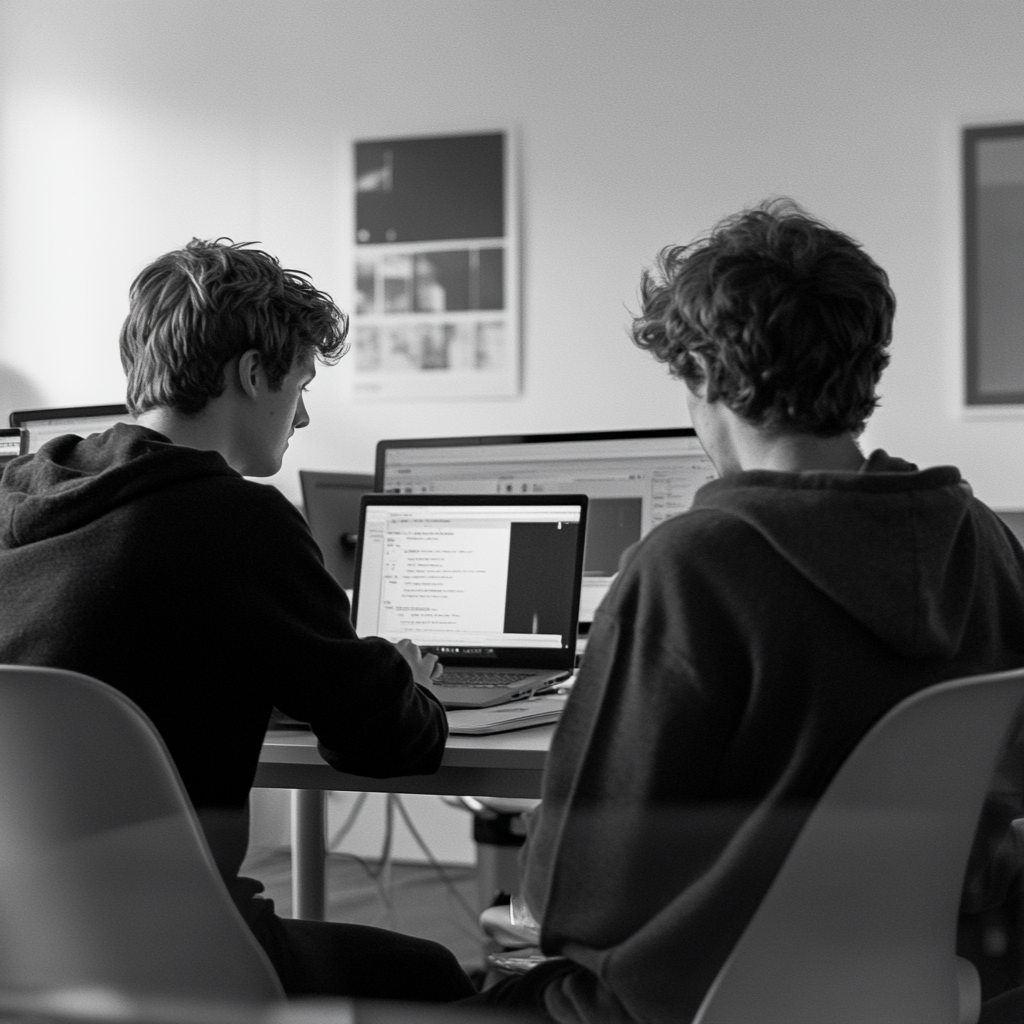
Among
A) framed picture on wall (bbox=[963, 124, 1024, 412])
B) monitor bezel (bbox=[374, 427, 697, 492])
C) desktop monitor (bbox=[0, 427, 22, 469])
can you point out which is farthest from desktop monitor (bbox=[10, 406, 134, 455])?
framed picture on wall (bbox=[963, 124, 1024, 412])

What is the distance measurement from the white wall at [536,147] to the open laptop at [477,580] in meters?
1.69

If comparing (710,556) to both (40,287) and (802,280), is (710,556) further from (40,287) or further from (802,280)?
(40,287)

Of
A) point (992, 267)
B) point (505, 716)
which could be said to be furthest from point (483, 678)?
point (992, 267)

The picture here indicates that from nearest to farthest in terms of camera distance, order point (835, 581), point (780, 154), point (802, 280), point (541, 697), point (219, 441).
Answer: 1. point (835, 581)
2. point (802, 280)
3. point (219, 441)
4. point (541, 697)
5. point (780, 154)

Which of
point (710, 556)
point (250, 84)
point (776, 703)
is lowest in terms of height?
point (776, 703)

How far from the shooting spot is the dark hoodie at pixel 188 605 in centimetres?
119

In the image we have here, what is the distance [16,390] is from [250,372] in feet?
9.37

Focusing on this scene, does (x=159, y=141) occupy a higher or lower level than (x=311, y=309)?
higher

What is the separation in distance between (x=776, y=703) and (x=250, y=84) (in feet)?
11.3

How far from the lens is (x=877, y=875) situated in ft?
3.06

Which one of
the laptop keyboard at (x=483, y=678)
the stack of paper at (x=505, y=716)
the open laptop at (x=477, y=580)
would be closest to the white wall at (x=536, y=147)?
the open laptop at (x=477, y=580)

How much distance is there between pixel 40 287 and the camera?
403 centimetres

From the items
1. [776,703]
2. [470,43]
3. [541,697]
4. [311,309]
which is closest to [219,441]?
[311,309]

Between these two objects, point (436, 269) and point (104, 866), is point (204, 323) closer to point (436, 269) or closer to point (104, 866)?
point (104, 866)
